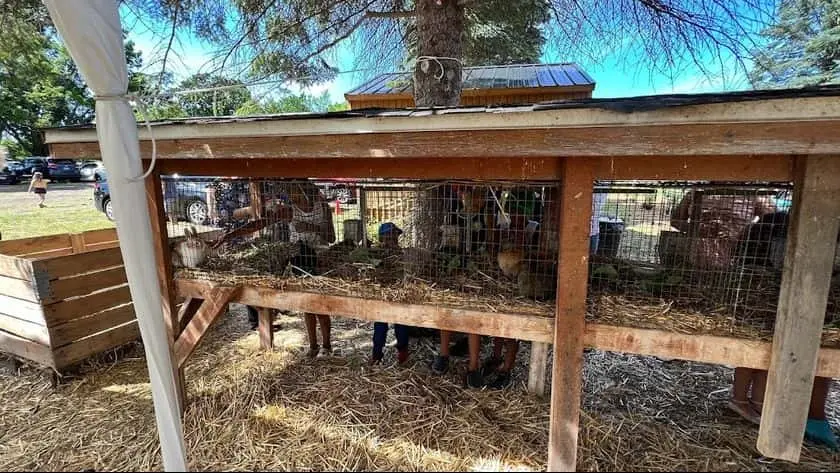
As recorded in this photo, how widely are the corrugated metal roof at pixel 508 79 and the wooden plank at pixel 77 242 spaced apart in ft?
13.8

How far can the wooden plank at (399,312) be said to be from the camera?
1965mm

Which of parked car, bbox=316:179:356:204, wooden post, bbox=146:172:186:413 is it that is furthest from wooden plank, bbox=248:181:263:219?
wooden post, bbox=146:172:186:413

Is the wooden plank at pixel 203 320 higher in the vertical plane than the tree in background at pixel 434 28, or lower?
lower

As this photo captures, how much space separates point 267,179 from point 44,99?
2837 centimetres

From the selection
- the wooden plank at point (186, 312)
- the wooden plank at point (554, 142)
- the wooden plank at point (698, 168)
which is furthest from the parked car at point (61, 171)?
the wooden plank at point (698, 168)

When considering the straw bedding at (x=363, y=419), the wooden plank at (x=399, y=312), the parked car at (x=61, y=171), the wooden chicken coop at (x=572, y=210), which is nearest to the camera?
the wooden chicken coop at (x=572, y=210)

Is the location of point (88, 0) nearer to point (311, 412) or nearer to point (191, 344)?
point (191, 344)

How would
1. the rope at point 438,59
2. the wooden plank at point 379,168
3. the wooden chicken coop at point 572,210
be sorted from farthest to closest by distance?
the rope at point 438,59 → the wooden plank at point 379,168 → the wooden chicken coop at point 572,210

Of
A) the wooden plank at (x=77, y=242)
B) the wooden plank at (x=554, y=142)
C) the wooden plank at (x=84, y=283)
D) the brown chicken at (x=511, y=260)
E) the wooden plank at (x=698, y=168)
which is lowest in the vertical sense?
the wooden plank at (x=84, y=283)

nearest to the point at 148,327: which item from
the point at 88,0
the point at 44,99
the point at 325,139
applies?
the point at 325,139

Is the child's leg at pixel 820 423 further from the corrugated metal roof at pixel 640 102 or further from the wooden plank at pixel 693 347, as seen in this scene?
the corrugated metal roof at pixel 640 102

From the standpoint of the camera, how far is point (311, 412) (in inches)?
100.0

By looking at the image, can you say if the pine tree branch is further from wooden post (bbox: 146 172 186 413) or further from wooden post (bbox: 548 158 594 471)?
wooden post (bbox: 548 158 594 471)

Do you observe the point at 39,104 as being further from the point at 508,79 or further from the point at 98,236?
the point at 508,79
